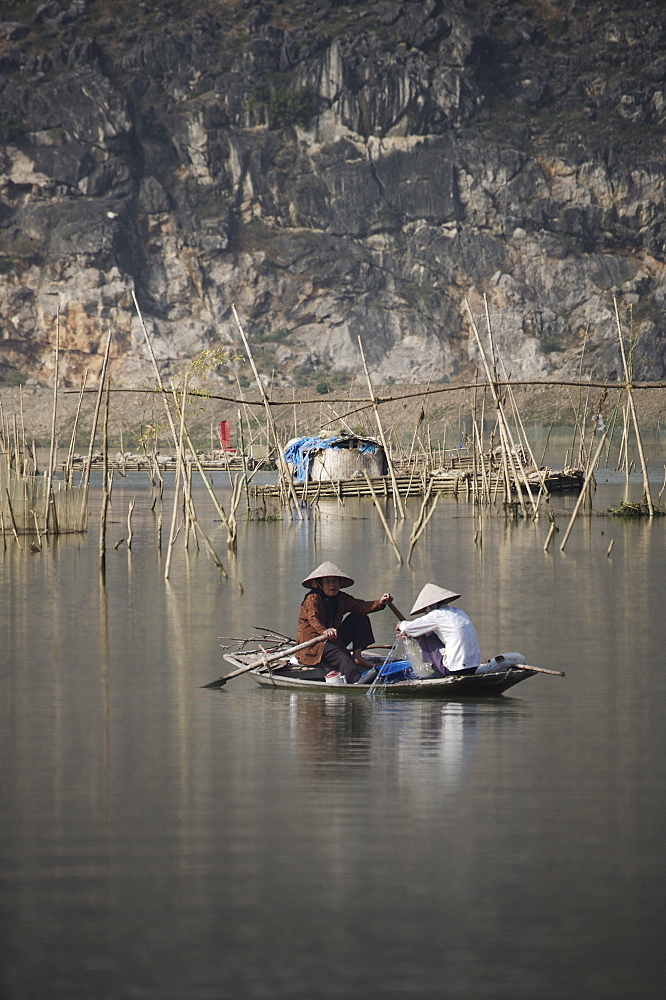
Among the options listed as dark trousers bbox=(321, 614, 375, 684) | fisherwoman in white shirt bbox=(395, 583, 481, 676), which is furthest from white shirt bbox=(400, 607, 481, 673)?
dark trousers bbox=(321, 614, 375, 684)

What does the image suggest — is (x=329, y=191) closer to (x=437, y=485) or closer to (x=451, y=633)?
(x=437, y=485)

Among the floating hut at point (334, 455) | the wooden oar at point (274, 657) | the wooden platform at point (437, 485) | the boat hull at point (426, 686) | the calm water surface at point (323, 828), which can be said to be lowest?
the calm water surface at point (323, 828)

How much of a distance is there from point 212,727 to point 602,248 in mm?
98305

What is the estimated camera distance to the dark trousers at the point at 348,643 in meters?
8.98

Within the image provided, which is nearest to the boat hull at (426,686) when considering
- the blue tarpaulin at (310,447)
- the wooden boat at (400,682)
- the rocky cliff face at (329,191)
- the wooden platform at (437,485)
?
the wooden boat at (400,682)

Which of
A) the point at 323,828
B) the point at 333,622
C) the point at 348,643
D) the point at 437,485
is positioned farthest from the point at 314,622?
the point at 437,485

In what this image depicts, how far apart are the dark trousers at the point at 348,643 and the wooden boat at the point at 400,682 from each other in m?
0.11

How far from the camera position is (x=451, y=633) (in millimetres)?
8773

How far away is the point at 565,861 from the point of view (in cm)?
561

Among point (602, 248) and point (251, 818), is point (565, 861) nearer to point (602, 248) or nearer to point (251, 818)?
point (251, 818)

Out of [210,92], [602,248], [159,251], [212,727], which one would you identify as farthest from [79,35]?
[212,727]

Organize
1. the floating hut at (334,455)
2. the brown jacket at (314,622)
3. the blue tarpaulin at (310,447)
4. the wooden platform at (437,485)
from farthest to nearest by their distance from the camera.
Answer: the floating hut at (334,455) → the blue tarpaulin at (310,447) → the wooden platform at (437,485) → the brown jacket at (314,622)

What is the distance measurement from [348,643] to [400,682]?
3.25 ft

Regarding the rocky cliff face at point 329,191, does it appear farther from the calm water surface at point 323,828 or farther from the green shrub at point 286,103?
the calm water surface at point 323,828
